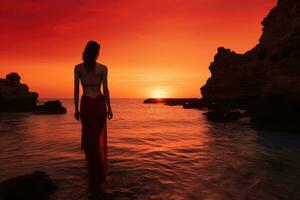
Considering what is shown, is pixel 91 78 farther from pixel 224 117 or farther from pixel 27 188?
pixel 224 117

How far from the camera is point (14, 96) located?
53.8m

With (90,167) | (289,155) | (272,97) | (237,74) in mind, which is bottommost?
(289,155)

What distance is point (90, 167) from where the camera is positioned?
550cm

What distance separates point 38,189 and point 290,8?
47.2 metres

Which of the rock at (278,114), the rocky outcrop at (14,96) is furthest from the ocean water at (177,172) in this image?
the rocky outcrop at (14,96)

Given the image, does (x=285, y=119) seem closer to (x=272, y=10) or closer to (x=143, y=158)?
Result: (x=143, y=158)

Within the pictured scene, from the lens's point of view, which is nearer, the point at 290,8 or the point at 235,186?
the point at 235,186

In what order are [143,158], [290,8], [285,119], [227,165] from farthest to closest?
[290,8], [285,119], [143,158], [227,165]

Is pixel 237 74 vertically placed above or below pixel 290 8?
below

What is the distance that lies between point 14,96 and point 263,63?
166 feet

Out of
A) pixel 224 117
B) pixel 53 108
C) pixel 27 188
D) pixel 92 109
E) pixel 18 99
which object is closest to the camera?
pixel 27 188

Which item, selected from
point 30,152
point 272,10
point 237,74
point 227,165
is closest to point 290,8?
point 272,10

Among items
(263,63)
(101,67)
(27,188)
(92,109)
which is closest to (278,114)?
(101,67)

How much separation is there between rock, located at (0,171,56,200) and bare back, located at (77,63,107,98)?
2068 millimetres
